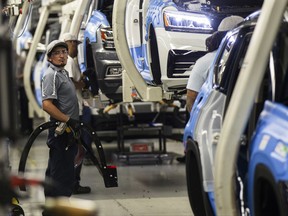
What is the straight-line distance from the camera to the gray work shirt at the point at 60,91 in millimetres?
11539

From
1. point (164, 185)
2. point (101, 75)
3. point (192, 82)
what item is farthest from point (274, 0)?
point (101, 75)

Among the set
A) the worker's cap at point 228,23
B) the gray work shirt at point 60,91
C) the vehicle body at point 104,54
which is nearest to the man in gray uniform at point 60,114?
the gray work shirt at point 60,91

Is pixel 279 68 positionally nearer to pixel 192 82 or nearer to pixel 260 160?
pixel 260 160

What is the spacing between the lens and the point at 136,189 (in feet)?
46.7

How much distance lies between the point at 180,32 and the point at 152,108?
25.6 feet

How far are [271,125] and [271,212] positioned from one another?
57 cm

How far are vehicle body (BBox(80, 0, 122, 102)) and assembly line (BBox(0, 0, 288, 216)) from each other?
21 mm

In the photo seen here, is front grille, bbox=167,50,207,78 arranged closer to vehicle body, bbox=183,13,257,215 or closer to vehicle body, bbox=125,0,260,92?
vehicle body, bbox=125,0,260,92

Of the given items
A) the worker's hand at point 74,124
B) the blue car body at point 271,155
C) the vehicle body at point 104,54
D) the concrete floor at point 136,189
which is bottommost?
the concrete floor at point 136,189

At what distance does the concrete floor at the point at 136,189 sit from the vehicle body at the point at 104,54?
1.26 m

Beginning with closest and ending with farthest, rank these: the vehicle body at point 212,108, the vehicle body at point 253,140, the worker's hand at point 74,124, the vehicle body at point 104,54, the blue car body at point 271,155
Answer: the blue car body at point 271,155 → the vehicle body at point 253,140 → the vehicle body at point 212,108 → the worker's hand at point 74,124 → the vehicle body at point 104,54

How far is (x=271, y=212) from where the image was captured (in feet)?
23.2

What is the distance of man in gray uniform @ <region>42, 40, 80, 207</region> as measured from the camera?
37.3ft

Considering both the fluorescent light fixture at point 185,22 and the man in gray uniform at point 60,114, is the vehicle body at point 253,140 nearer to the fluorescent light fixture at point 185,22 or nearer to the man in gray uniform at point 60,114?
the man in gray uniform at point 60,114
